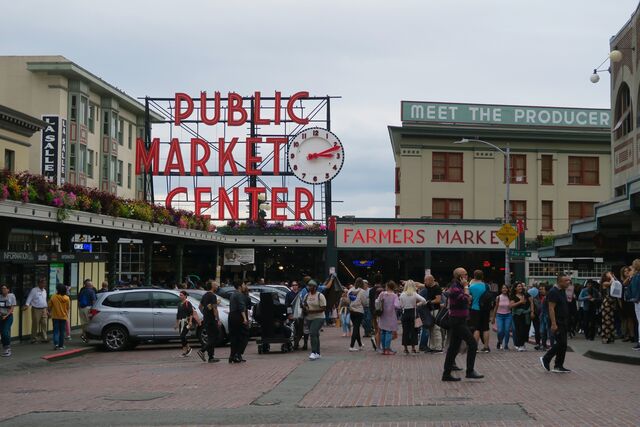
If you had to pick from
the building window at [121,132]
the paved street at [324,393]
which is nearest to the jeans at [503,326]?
the paved street at [324,393]

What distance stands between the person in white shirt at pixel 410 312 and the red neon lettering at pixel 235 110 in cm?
3323

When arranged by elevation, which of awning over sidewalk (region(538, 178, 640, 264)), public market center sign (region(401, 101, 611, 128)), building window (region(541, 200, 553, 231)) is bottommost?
awning over sidewalk (region(538, 178, 640, 264))

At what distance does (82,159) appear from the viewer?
53.6 m

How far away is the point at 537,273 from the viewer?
56.5 metres

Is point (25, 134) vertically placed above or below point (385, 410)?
above

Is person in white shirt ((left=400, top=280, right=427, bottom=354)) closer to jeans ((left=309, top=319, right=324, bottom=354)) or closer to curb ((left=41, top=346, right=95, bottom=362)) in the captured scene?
jeans ((left=309, top=319, right=324, bottom=354))

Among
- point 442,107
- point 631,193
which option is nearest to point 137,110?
point 442,107

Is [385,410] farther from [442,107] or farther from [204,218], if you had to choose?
[442,107]

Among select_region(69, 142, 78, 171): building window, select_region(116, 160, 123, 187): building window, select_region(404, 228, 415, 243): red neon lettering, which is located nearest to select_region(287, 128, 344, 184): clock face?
select_region(404, 228, 415, 243): red neon lettering

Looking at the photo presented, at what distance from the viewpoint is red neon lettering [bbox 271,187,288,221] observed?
52219mm

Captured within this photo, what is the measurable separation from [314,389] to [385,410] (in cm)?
283

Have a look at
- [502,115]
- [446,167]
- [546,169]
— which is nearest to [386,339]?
[446,167]

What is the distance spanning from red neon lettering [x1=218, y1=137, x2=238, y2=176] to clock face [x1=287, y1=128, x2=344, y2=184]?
327 cm

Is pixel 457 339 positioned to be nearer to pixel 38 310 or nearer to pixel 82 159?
pixel 38 310
